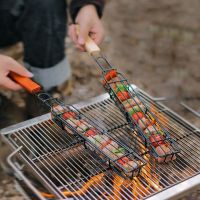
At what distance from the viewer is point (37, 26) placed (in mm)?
2363

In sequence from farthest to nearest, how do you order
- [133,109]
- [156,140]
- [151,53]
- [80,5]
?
[151,53]
[80,5]
[133,109]
[156,140]

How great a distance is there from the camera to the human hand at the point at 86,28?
2025 millimetres

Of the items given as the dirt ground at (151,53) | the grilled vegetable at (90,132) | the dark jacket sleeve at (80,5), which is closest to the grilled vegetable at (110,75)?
the grilled vegetable at (90,132)

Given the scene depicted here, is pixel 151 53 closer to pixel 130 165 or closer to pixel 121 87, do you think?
pixel 121 87

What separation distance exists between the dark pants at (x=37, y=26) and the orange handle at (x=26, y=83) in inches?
20.2

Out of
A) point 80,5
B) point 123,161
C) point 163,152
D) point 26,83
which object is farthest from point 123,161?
point 80,5

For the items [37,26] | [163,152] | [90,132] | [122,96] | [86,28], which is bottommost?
[163,152]

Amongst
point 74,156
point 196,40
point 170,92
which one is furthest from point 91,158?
point 196,40

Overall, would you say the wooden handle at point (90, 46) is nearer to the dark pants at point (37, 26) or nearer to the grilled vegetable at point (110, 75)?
the grilled vegetable at point (110, 75)

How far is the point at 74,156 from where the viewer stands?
5.74ft

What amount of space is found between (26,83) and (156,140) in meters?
0.61

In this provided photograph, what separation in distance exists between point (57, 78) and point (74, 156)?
0.85 metres

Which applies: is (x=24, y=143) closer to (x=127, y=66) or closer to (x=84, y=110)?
(x=84, y=110)

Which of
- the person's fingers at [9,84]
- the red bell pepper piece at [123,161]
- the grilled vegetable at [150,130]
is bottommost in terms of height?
the red bell pepper piece at [123,161]
